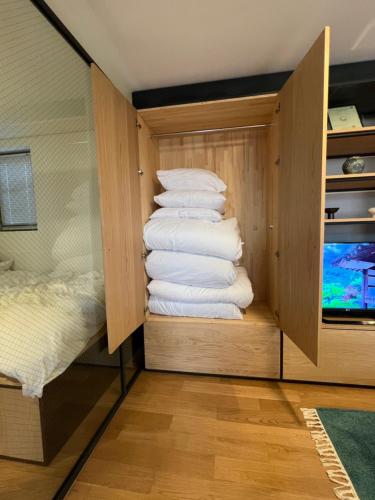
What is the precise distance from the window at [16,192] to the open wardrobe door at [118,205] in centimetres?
31

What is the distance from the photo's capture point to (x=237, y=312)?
1.63 metres

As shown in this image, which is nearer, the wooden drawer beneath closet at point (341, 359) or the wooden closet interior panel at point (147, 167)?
the wooden drawer beneath closet at point (341, 359)

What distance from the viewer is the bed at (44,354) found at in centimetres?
84

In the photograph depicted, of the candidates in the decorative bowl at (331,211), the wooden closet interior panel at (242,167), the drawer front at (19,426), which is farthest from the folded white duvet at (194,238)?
the drawer front at (19,426)

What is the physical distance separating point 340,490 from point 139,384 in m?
1.17

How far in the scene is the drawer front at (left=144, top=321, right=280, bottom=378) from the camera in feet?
5.24

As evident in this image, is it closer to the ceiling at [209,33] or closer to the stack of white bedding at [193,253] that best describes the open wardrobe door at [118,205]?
the stack of white bedding at [193,253]

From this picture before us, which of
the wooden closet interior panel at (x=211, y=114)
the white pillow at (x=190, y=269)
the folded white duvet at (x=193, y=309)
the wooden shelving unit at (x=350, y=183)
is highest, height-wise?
A: the wooden closet interior panel at (x=211, y=114)

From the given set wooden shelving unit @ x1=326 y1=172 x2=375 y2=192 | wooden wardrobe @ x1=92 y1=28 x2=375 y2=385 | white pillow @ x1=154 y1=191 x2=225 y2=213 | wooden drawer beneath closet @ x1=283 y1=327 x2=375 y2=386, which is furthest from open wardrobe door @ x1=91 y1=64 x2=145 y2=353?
wooden shelving unit @ x1=326 y1=172 x2=375 y2=192

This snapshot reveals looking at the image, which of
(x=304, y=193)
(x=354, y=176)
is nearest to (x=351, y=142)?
(x=354, y=176)

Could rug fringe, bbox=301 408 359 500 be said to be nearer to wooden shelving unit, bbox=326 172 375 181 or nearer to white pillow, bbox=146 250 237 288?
white pillow, bbox=146 250 237 288

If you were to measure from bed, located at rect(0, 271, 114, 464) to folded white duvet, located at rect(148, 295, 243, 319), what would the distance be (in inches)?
19.5

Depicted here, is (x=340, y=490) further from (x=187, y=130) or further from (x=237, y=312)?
(x=187, y=130)

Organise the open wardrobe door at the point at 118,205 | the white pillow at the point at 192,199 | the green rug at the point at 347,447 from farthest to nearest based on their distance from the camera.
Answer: the white pillow at the point at 192,199, the open wardrobe door at the point at 118,205, the green rug at the point at 347,447
